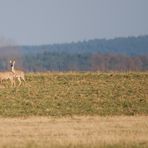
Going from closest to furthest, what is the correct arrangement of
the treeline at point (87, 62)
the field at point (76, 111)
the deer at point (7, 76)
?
the field at point (76, 111), the deer at point (7, 76), the treeline at point (87, 62)

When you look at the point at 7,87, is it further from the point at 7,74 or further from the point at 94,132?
the point at 94,132

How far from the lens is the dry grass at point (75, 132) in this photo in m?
18.3

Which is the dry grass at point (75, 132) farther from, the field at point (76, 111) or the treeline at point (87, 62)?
the treeline at point (87, 62)

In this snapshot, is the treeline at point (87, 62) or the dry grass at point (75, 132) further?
the treeline at point (87, 62)

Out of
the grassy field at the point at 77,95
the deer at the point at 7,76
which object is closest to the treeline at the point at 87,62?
the grassy field at the point at 77,95

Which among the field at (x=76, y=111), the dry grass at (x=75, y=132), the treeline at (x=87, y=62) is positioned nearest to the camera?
the dry grass at (x=75, y=132)

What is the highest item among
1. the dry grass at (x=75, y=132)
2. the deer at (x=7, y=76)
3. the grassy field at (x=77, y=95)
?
the deer at (x=7, y=76)

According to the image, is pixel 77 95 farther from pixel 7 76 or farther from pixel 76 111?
pixel 7 76

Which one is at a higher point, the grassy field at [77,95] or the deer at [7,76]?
the deer at [7,76]

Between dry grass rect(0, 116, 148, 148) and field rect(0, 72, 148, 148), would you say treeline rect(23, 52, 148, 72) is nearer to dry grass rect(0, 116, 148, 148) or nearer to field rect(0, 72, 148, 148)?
field rect(0, 72, 148, 148)

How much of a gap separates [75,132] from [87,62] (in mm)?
130486

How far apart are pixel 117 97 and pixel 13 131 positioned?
11883 millimetres

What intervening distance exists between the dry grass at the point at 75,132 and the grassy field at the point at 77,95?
2.60 metres

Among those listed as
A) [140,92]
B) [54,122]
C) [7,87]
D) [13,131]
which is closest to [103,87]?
[140,92]
